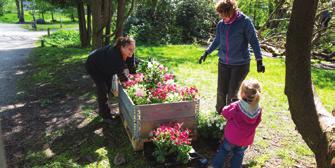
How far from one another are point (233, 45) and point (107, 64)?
1832mm

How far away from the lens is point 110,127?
5.45 m

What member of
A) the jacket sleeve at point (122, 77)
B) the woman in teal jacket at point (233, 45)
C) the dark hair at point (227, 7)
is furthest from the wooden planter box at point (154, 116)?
the dark hair at point (227, 7)

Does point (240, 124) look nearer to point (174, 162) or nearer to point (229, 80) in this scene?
point (174, 162)

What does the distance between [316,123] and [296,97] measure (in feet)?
1.17

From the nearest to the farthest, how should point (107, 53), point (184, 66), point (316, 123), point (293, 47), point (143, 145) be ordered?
point (293, 47), point (316, 123), point (143, 145), point (107, 53), point (184, 66)

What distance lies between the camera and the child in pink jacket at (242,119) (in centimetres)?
357

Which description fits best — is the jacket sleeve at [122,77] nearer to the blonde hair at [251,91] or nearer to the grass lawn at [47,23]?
the blonde hair at [251,91]

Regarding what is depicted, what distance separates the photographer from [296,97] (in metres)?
3.17

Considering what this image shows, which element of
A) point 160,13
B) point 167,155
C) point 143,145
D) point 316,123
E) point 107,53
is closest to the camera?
point 316,123

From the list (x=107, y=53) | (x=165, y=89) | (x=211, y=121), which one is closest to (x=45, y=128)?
(x=107, y=53)

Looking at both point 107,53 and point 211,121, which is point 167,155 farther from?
point 107,53

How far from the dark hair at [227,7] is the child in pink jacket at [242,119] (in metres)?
1.28

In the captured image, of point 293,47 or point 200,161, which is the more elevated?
point 293,47

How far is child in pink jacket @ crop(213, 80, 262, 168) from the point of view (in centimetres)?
357
